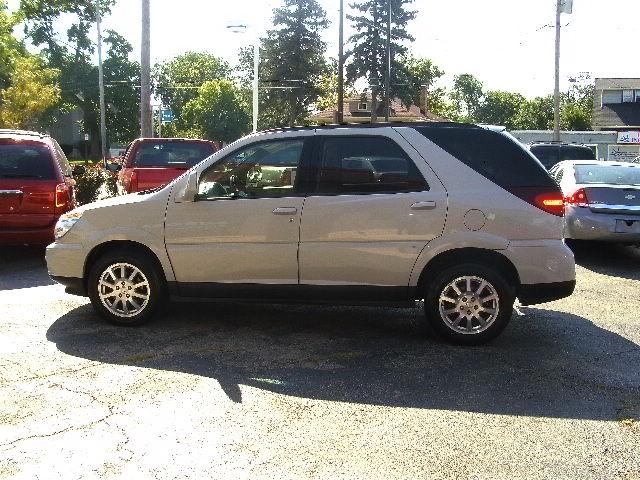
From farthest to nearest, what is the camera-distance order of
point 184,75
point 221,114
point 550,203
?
point 184,75, point 221,114, point 550,203

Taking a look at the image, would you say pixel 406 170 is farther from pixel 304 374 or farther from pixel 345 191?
pixel 304 374

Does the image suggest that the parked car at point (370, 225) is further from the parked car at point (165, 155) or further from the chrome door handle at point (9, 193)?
the parked car at point (165, 155)

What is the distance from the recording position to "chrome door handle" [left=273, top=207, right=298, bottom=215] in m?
5.74

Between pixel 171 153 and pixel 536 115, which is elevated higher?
pixel 536 115

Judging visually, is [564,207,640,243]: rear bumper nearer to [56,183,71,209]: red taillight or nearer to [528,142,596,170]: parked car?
[56,183,71,209]: red taillight

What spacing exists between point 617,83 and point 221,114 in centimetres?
3981

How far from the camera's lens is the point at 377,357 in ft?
17.7

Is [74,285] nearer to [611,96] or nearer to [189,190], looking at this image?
[189,190]

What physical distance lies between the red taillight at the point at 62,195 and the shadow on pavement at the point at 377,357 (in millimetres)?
2911

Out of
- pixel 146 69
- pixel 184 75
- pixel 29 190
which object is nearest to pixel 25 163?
pixel 29 190

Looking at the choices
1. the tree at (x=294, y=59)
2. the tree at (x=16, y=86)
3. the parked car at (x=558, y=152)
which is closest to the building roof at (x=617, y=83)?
the tree at (x=294, y=59)

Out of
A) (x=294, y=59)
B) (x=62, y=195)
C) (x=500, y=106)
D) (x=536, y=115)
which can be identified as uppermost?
(x=500, y=106)

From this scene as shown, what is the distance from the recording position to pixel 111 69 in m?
63.2

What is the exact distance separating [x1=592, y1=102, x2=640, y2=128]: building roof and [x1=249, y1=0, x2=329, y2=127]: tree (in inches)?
1011
